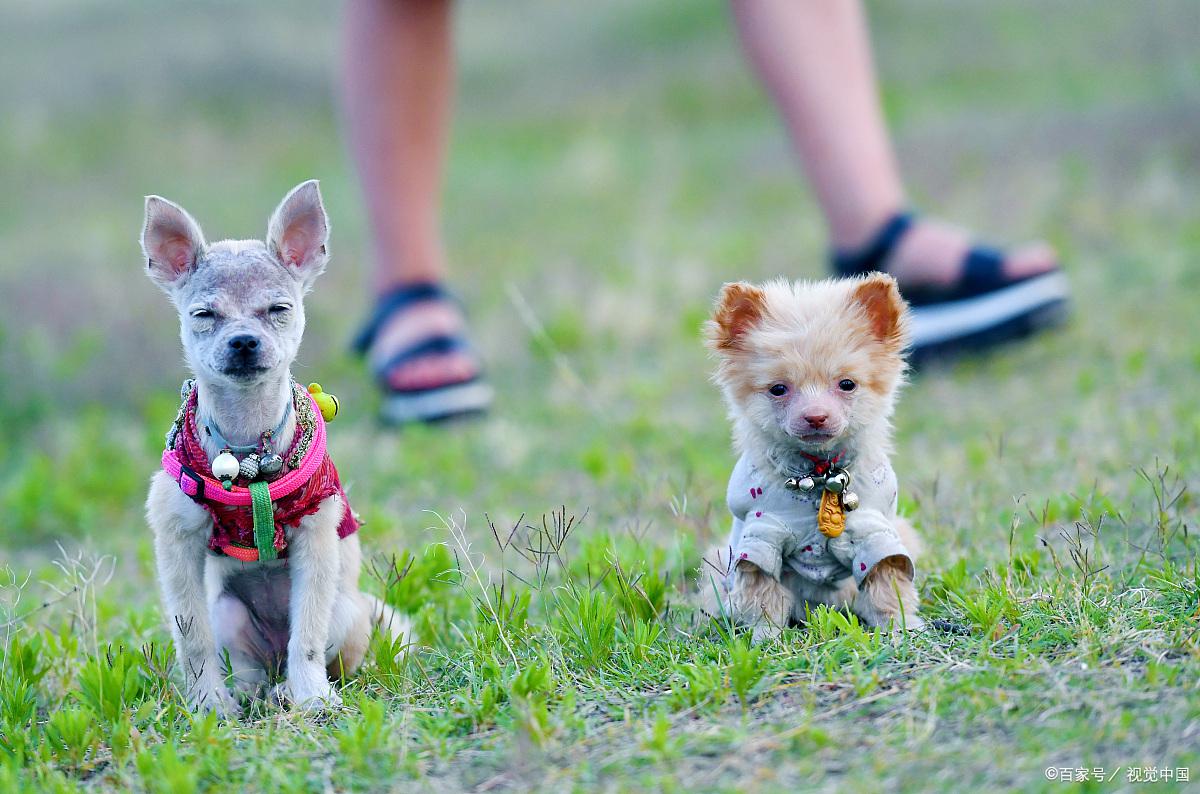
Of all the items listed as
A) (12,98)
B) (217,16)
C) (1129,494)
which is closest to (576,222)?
(1129,494)

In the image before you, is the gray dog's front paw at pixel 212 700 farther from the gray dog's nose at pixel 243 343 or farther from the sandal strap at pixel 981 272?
the sandal strap at pixel 981 272

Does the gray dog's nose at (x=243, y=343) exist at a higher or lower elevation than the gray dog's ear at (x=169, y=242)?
lower

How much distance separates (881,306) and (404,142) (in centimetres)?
392

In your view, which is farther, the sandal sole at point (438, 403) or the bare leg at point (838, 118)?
the sandal sole at point (438, 403)

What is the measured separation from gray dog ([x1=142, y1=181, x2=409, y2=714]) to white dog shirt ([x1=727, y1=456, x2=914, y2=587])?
1159mm

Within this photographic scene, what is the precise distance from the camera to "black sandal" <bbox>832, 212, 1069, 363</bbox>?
6266 millimetres

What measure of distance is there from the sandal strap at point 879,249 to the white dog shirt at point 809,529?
2955mm

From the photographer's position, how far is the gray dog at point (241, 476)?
3297 millimetres

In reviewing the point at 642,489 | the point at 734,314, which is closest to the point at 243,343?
the point at 734,314

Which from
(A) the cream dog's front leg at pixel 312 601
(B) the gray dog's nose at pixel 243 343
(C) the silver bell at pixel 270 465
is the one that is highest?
(B) the gray dog's nose at pixel 243 343

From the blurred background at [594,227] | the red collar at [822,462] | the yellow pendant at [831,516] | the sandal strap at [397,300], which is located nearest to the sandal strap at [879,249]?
the blurred background at [594,227]

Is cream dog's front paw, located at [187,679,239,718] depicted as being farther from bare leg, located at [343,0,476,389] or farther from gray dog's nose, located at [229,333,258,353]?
bare leg, located at [343,0,476,389]

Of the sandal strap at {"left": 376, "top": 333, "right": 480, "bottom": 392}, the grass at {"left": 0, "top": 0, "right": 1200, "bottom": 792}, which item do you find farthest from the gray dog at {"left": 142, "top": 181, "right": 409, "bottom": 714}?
the sandal strap at {"left": 376, "top": 333, "right": 480, "bottom": 392}

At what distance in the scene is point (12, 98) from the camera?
1964 cm
